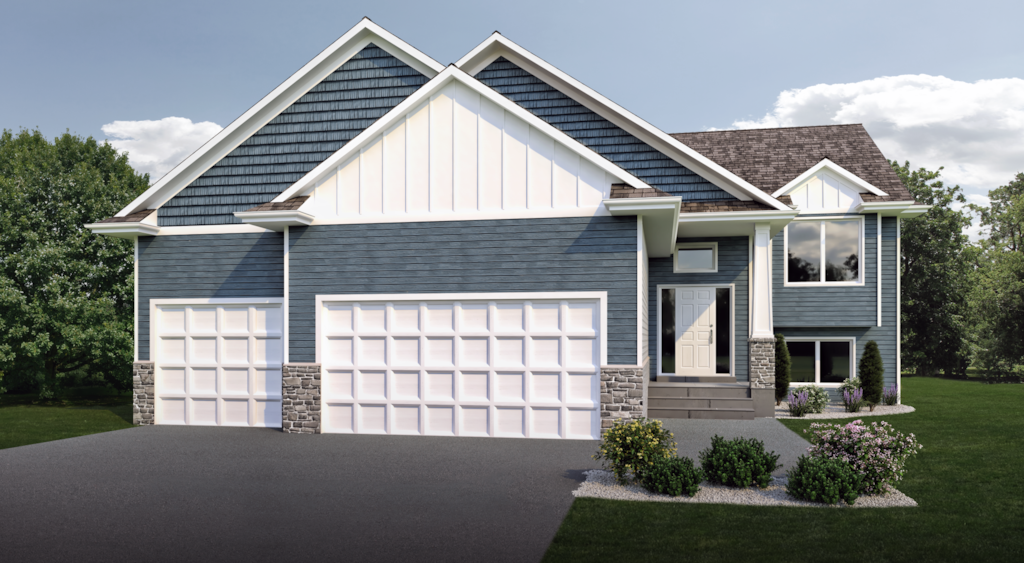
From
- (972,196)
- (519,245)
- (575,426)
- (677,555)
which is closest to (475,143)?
(519,245)

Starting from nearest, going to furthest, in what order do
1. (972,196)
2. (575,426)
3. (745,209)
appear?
(575,426) < (745,209) < (972,196)

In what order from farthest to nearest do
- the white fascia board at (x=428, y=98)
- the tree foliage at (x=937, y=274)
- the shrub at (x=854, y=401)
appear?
1. the tree foliage at (x=937, y=274)
2. the shrub at (x=854, y=401)
3. the white fascia board at (x=428, y=98)

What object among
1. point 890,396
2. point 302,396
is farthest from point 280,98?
point 890,396

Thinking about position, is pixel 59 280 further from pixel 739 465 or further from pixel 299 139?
pixel 739 465

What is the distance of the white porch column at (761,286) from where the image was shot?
13.1m

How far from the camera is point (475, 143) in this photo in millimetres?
10516

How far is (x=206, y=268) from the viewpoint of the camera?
12.3 m

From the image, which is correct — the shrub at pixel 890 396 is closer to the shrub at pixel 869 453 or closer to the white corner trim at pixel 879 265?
the white corner trim at pixel 879 265

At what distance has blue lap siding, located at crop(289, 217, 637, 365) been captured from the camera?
33.6 ft

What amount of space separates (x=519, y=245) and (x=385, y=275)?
7.40 ft

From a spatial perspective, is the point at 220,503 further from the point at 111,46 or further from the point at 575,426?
the point at 111,46

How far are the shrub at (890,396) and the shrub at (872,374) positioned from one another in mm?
496

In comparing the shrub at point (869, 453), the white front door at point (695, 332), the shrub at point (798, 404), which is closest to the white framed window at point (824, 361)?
the shrub at point (798, 404)

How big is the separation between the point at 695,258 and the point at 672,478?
9.15m
